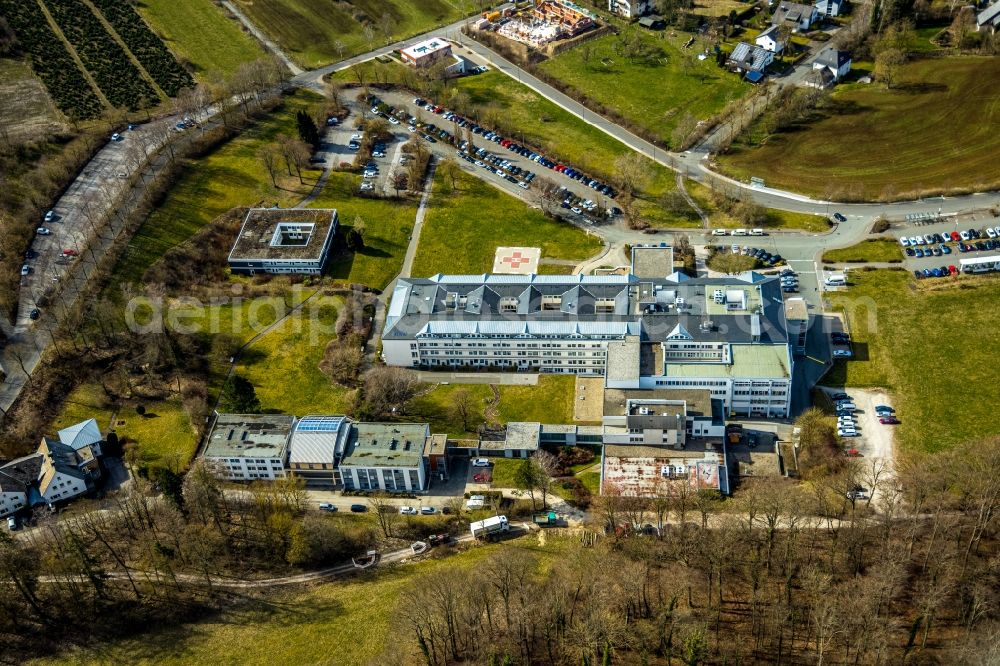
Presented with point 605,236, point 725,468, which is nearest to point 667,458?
point 725,468

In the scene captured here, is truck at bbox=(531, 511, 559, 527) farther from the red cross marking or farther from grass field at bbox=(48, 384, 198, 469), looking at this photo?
the red cross marking

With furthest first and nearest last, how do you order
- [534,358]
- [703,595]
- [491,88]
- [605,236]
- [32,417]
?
[491,88] → [605,236] → [534,358] → [32,417] → [703,595]

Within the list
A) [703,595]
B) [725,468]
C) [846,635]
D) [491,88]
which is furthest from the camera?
[491,88]

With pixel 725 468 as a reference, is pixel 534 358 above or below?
above

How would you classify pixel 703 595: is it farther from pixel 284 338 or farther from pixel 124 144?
pixel 124 144

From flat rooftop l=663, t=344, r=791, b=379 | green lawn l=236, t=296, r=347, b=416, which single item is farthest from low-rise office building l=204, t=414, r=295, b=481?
flat rooftop l=663, t=344, r=791, b=379

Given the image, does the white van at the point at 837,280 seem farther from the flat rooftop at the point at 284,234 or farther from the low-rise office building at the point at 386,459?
the flat rooftop at the point at 284,234

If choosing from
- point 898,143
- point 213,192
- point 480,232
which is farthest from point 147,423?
point 898,143
